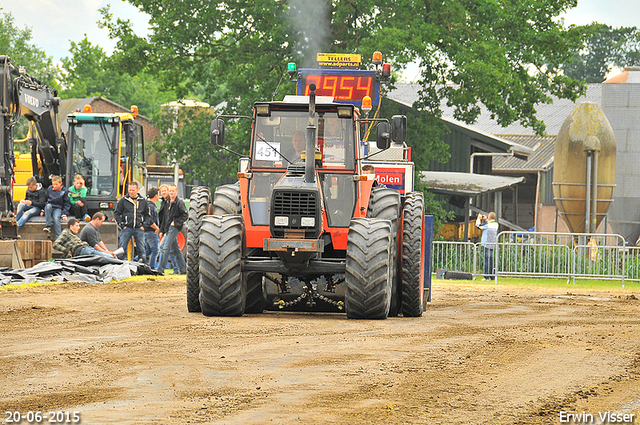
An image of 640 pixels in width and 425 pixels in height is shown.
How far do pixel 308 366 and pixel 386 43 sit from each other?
20.4 m

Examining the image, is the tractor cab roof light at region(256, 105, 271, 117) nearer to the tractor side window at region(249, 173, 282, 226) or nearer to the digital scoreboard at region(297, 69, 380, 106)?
the tractor side window at region(249, 173, 282, 226)

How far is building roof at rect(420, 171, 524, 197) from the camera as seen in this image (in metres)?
32.1

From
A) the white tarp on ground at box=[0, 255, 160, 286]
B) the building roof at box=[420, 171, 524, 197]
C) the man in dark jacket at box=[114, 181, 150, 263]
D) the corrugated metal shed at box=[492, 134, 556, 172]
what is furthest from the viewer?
the corrugated metal shed at box=[492, 134, 556, 172]

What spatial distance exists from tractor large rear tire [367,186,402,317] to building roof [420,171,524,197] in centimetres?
1927

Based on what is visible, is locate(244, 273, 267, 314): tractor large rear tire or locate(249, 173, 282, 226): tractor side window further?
locate(244, 273, 267, 314): tractor large rear tire

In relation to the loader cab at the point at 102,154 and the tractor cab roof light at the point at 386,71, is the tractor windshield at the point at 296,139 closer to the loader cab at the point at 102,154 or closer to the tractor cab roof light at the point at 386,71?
the tractor cab roof light at the point at 386,71

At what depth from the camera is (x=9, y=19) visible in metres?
68.1

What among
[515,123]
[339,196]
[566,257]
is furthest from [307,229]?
[515,123]

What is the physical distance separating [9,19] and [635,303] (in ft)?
203

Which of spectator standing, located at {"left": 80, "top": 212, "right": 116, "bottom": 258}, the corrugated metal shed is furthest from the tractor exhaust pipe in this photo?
the corrugated metal shed

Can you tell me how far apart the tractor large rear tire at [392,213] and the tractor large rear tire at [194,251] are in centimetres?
213

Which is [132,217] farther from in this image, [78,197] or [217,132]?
[217,132]

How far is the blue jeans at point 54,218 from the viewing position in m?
18.8

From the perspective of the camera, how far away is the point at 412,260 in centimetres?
1128
